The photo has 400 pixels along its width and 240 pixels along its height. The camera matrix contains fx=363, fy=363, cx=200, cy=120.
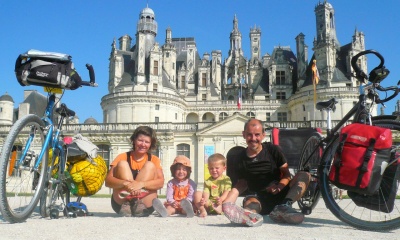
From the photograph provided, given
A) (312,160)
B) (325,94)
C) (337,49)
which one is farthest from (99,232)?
(337,49)

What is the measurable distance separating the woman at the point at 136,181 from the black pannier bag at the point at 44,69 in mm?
1321

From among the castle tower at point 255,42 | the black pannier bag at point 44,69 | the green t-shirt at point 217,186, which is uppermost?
the castle tower at point 255,42

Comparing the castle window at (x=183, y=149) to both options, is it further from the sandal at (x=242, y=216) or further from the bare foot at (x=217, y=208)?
the sandal at (x=242, y=216)

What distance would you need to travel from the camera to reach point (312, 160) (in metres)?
5.61

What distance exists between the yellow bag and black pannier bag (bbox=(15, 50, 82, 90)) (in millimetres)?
1355

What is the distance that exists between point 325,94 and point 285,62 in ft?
32.0

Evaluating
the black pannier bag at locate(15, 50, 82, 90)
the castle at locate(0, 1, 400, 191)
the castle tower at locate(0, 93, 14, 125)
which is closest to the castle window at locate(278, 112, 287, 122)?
the castle at locate(0, 1, 400, 191)

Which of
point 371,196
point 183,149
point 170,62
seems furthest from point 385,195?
point 170,62

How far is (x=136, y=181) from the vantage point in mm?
5074

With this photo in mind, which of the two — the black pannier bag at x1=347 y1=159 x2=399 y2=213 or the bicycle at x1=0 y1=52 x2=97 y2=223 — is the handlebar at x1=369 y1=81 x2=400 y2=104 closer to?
the black pannier bag at x1=347 y1=159 x2=399 y2=213

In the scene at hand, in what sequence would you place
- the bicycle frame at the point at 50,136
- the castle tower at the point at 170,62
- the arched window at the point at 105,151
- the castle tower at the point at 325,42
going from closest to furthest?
the bicycle frame at the point at 50,136
the arched window at the point at 105,151
the castle tower at the point at 325,42
the castle tower at the point at 170,62

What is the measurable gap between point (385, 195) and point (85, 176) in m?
4.10

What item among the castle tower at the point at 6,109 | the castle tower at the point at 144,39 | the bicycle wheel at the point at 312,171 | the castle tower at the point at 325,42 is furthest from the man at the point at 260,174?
the castle tower at the point at 6,109

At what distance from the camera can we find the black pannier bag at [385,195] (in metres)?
3.71
